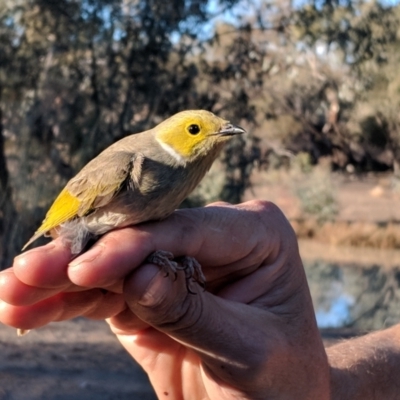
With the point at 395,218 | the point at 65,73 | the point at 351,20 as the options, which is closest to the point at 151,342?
the point at 65,73

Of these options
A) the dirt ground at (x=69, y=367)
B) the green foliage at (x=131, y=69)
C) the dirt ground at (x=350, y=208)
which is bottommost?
the dirt ground at (x=350, y=208)

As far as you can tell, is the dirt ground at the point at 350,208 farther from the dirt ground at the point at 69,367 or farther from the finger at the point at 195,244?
the finger at the point at 195,244

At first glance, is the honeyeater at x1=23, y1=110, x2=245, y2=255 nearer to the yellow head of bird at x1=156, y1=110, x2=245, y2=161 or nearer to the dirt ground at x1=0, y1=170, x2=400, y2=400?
the yellow head of bird at x1=156, y1=110, x2=245, y2=161

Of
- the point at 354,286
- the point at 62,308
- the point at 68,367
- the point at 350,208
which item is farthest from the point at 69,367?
the point at 350,208

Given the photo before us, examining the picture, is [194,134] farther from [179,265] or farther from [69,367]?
[69,367]

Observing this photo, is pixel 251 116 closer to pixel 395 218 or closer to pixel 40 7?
pixel 40 7

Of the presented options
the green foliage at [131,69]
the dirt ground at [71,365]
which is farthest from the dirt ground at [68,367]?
the green foliage at [131,69]
